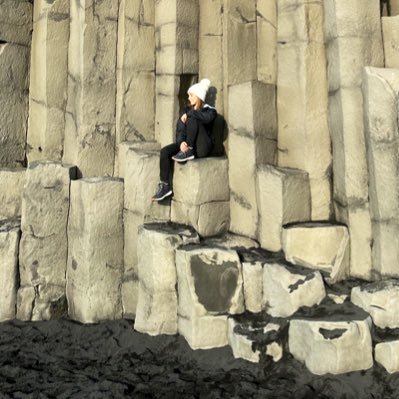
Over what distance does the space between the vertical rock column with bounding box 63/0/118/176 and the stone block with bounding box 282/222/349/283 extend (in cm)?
233

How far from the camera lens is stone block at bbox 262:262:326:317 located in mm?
4074

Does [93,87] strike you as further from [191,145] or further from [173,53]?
[191,145]

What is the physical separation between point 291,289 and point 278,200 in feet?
2.94

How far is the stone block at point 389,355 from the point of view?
363 cm

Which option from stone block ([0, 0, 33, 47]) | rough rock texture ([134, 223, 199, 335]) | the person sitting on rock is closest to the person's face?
the person sitting on rock

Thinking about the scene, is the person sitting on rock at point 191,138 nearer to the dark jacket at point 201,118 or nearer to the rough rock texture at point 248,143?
the dark jacket at point 201,118

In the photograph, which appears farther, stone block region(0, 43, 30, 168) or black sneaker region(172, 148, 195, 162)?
stone block region(0, 43, 30, 168)

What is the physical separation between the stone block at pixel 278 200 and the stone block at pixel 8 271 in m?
2.74

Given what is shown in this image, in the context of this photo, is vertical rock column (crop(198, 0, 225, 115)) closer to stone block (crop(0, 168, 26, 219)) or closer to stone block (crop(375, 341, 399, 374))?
stone block (crop(0, 168, 26, 219))

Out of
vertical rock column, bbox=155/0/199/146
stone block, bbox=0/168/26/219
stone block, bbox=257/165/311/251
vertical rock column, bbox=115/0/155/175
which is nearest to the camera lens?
stone block, bbox=257/165/311/251

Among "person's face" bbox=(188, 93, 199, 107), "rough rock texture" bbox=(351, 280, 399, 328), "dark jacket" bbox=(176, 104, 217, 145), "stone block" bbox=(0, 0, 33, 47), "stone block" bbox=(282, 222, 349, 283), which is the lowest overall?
"rough rock texture" bbox=(351, 280, 399, 328)

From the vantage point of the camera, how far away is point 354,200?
174 inches

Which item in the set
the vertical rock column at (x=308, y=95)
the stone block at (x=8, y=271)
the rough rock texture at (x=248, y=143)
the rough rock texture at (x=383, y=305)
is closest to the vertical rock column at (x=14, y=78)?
the stone block at (x=8, y=271)

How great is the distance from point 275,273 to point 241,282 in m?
0.37
